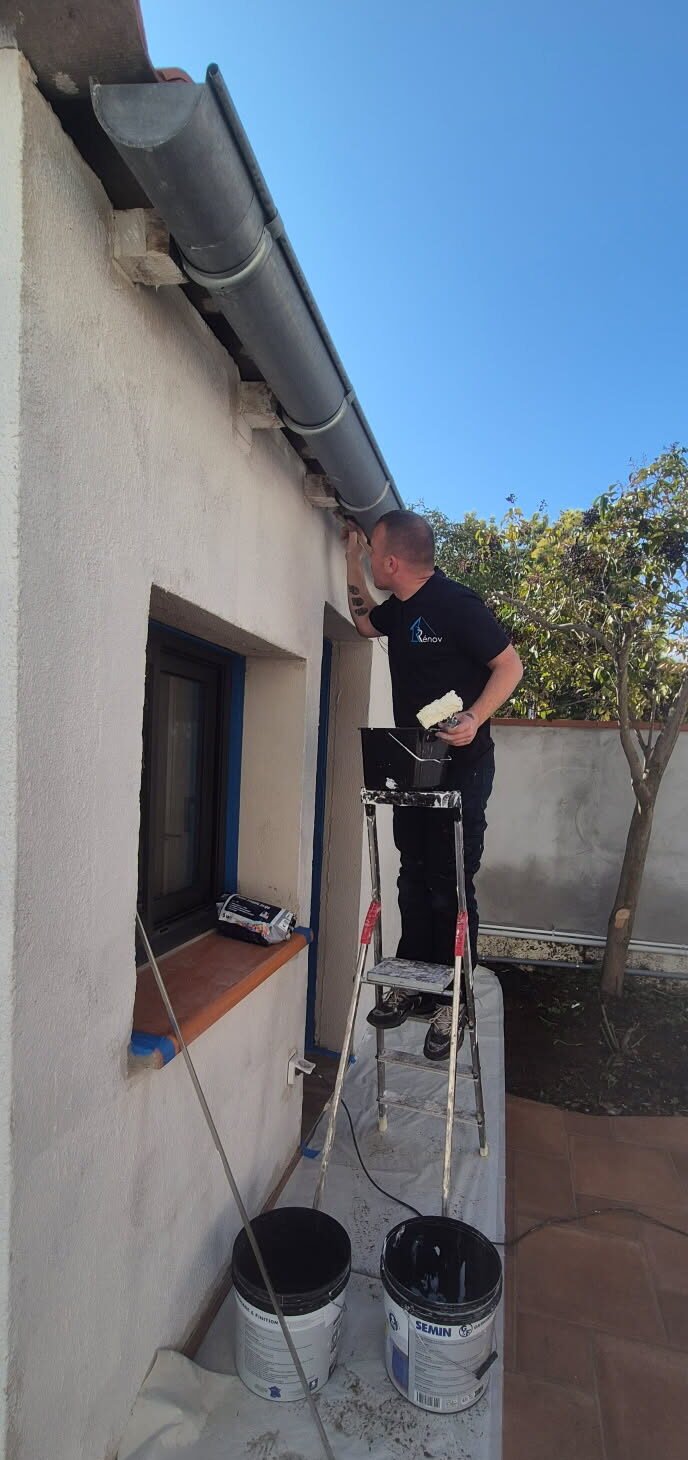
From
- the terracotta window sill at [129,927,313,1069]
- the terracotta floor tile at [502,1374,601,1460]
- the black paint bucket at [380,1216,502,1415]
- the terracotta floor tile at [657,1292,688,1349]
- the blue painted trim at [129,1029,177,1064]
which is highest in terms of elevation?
the blue painted trim at [129,1029,177,1064]

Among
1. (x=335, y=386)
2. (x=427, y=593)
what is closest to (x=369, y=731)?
(x=427, y=593)

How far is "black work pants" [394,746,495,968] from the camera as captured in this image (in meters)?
2.57

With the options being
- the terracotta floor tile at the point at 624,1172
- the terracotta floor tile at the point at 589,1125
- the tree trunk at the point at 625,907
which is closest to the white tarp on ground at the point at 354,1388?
the terracotta floor tile at the point at 624,1172

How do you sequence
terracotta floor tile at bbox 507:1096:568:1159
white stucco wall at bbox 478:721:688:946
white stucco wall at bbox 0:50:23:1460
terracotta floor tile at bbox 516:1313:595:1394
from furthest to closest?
1. white stucco wall at bbox 478:721:688:946
2. terracotta floor tile at bbox 507:1096:568:1159
3. terracotta floor tile at bbox 516:1313:595:1394
4. white stucco wall at bbox 0:50:23:1460

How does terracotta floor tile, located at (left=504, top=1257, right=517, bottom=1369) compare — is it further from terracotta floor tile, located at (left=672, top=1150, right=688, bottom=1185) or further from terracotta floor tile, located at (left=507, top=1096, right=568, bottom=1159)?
terracotta floor tile, located at (left=672, top=1150, right=688, bottom=1185)

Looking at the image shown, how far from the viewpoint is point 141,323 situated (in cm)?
141

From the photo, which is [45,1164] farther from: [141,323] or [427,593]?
[427,593]

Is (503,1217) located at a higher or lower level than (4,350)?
lower

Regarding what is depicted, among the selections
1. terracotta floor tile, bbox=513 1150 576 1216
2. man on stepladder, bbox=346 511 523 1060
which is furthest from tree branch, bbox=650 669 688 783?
terracotta floor tile, bbox=513 1150 576 1216

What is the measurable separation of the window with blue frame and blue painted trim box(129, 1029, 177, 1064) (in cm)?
50

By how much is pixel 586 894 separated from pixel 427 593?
13.4 ft

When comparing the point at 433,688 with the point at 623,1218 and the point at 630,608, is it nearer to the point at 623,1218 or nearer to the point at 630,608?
the point at 623,1218

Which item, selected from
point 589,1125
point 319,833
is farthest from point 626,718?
point 589,1125

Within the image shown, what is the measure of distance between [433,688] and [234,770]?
0.77m
